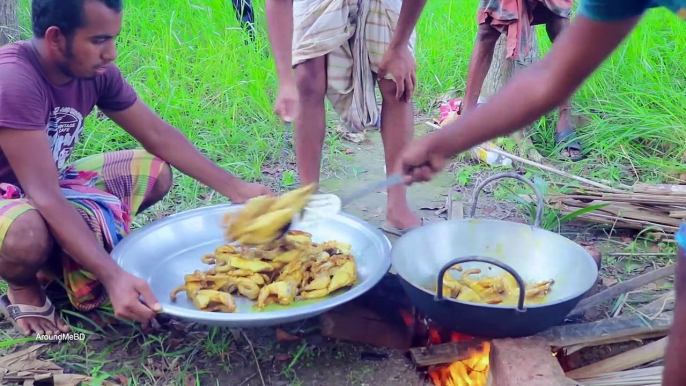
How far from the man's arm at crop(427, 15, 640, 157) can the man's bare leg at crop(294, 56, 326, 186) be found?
1.50 meters

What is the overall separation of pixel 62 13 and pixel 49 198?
658 millimetres

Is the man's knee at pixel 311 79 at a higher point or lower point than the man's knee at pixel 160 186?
higher

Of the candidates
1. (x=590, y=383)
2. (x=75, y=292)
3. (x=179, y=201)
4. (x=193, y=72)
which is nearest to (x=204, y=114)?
(x=193, y=72)

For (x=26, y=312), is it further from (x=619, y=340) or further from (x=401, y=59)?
(x=619, y=340)

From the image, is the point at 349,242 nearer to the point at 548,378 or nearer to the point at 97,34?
the point at 548,378

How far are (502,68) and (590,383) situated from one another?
3.12 meters

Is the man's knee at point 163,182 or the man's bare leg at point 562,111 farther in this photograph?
the man's bare leg at point 562,111

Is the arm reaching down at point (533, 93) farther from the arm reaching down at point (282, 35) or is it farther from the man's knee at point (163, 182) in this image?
the man's knee at point (163, 182)

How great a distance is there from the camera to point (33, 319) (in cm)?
250

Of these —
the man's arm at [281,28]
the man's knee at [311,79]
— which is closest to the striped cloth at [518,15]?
the man's knee at [311,79]

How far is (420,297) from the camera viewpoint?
82.4 inches

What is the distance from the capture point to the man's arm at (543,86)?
155 centimetres

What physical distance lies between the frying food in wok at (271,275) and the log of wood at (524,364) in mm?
574

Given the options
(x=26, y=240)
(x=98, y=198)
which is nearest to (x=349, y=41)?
(x=98, y=198)
